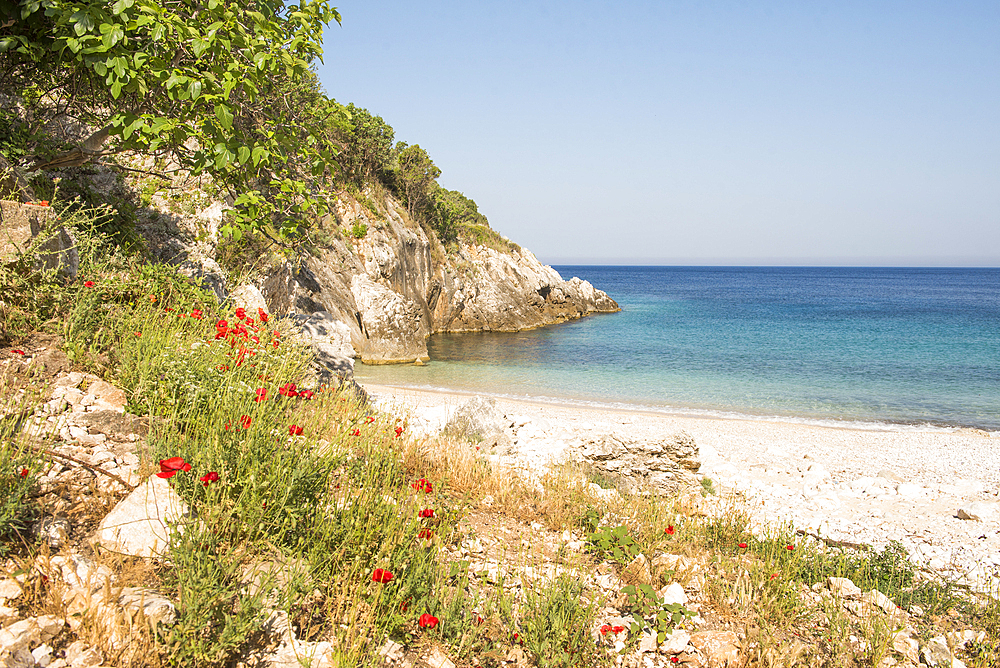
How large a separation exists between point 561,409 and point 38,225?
14.6 meters

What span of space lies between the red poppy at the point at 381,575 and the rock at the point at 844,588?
13.2 ft

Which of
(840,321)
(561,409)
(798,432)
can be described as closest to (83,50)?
(561,409)

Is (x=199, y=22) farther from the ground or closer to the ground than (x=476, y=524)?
farther from the ground

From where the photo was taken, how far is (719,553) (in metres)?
4.89

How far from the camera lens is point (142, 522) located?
3039 mm

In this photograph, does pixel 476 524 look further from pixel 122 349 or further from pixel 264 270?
pixel 264 270

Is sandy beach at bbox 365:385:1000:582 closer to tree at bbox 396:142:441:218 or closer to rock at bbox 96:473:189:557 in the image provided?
rock at bbox 96:473:189:557

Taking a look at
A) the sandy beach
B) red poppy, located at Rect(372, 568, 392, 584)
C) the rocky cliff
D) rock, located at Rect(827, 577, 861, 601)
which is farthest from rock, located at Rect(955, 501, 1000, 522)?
the rocky cliff

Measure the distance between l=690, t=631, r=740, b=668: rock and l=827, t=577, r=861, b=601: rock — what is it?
5.09 feet

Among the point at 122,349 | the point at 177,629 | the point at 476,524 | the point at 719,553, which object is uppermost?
the point at 122,349

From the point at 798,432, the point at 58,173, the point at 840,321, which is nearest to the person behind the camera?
the point at 58,173

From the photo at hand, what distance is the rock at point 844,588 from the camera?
181 inches

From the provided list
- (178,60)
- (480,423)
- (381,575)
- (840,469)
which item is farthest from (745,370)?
(381,575)

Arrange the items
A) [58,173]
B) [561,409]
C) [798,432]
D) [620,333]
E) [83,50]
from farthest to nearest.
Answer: [620,333] < [561,409] < [798,432] < [58,173] < [83,50]
